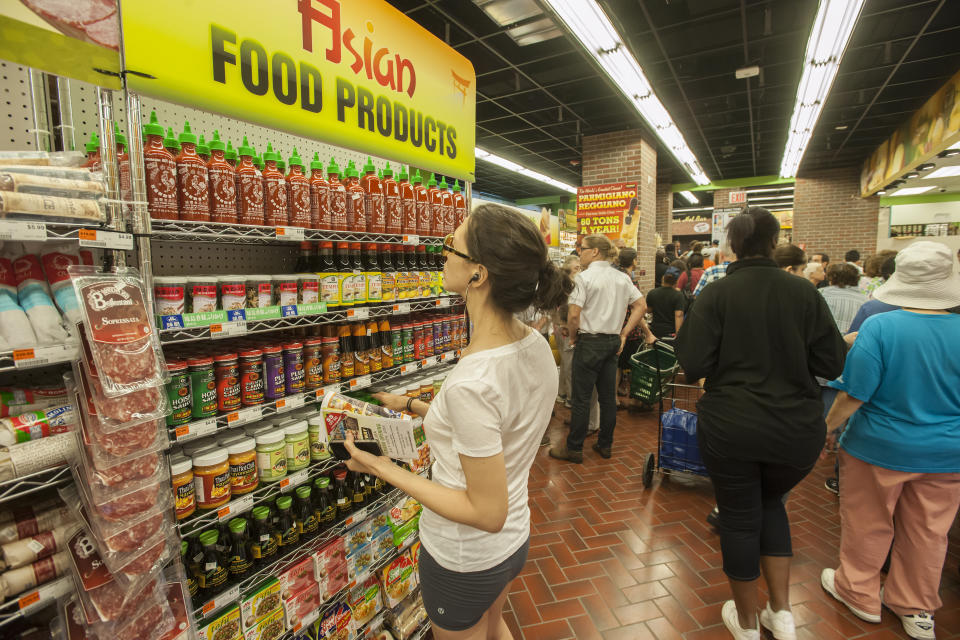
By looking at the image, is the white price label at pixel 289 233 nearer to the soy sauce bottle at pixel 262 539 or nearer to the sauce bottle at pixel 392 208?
the sauce bottle at pixel 392 208

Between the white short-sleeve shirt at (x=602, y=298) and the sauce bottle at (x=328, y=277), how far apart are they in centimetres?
263

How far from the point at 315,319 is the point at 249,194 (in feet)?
1.82

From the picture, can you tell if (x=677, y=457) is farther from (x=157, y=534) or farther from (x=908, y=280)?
(x=157, y=534)

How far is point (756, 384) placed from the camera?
1962mm

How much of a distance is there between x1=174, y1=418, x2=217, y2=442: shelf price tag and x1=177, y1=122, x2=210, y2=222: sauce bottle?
701 mm

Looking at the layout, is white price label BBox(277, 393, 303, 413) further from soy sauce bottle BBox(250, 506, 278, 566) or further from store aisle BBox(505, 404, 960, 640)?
store aisle BBox(505, 404, 960, 640)

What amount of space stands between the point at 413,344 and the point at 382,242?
2.03 feet

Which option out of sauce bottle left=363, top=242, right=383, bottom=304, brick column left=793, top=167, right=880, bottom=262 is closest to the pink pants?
sauce bottle left=363, top=242, right=383, bottom=304

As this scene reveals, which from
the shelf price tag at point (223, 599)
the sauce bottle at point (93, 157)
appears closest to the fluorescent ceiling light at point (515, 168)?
the sauce bottle at point (93, 157)

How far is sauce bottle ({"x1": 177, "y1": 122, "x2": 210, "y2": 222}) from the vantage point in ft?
5.01

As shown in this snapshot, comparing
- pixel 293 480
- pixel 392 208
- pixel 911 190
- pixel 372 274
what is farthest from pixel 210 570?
pixel 911 190

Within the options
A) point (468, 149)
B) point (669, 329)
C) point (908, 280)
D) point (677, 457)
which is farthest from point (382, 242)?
point (669, 329)

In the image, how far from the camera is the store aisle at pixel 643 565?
2.50 metres

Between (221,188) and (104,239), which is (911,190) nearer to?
(221,188)
